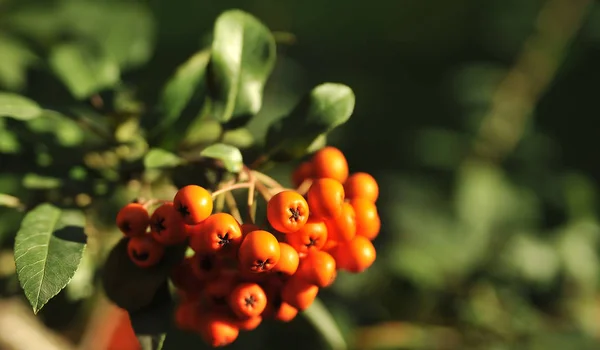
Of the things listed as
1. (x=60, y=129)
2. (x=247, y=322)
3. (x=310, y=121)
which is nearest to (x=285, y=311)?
(x=247, y=322)

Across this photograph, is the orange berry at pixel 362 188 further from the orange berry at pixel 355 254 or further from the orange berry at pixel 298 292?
the orange berry at pixel 298 292

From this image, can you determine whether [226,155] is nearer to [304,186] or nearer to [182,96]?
[304,186]

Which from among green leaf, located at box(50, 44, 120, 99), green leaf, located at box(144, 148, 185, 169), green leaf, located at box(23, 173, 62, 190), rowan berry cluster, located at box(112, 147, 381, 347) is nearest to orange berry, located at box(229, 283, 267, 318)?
rowan berry cluster, located at box(112, 147, 381, 347)

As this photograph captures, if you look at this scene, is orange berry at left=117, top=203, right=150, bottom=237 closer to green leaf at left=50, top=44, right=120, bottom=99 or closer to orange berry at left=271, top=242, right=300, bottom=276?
orange berry at left=271, top=242, right=300, bottom=276

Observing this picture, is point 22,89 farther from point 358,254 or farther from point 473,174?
point 473,174

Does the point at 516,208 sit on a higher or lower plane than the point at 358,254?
higher

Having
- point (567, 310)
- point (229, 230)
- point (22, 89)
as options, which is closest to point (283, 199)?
point (229, 230)
